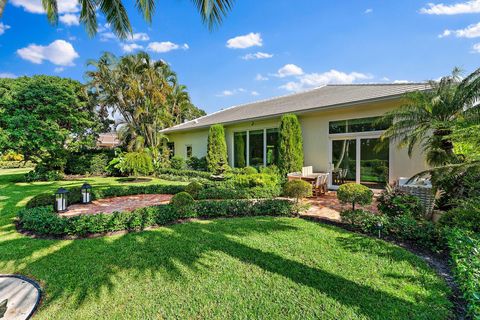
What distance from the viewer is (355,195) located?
638cm

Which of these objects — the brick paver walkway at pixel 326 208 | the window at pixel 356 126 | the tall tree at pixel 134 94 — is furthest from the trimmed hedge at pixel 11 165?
the window at pixel 356 126

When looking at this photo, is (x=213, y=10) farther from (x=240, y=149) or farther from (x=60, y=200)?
(x=240, y=149)

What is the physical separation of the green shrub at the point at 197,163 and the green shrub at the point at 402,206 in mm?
13430

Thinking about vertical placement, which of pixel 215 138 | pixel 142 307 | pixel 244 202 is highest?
pixel 215 138

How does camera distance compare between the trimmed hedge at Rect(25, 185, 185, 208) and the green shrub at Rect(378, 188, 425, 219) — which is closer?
the green shrub at Rect(378, 188, 425, 219)

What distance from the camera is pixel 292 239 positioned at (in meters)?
5.19

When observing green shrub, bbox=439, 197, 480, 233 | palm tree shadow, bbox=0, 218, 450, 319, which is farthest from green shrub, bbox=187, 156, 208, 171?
green shrub, bbox=439, 197, 480, 233

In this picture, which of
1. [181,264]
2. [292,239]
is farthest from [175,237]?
[292,239]

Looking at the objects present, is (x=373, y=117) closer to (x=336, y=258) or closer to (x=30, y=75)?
(x=336, y=258)

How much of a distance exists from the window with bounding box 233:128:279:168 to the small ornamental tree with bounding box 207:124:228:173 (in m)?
0.81

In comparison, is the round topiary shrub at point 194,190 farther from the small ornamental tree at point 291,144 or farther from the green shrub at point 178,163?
the green shrub at point 178,163

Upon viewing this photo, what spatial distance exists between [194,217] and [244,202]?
1637 mm

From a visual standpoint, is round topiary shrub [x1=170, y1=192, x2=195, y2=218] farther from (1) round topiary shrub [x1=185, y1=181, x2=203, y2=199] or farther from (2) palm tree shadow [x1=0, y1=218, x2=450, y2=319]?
(1) round topiary shrub [x1=185, y1=181, x2=203, y2=199]

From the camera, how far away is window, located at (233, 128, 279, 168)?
1380 centimetres
